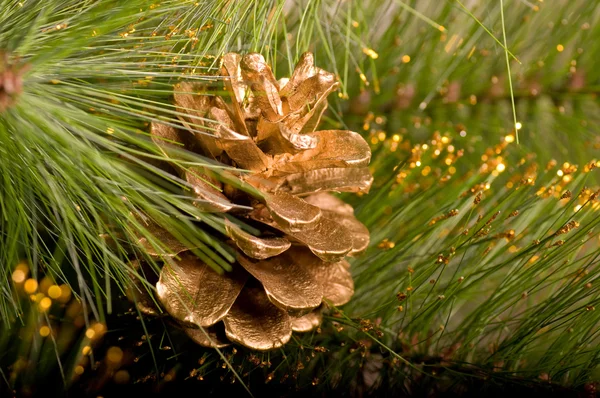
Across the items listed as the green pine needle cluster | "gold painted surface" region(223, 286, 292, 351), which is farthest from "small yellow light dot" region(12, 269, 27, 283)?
"gold painted surface" region(223, 286, 292, 351)

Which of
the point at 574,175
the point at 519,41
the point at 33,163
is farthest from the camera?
the point at 519,41

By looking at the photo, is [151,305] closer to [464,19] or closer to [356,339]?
[356,339]

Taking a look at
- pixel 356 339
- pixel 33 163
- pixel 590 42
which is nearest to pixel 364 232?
pixel 356 339

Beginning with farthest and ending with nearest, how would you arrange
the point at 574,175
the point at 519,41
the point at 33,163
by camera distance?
the point at 519,41 → the point at 574,175 → the point at 33,163

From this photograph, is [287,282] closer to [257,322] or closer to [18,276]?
[257,322]

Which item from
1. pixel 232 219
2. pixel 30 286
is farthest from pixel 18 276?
pixel 232 219

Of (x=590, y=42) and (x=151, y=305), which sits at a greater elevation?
(x=590, y=42)

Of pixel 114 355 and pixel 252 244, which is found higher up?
pixel 252 244
